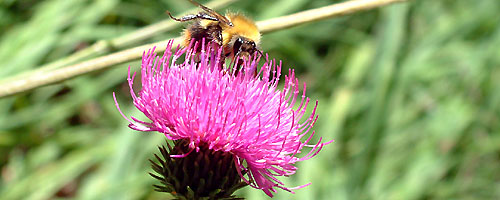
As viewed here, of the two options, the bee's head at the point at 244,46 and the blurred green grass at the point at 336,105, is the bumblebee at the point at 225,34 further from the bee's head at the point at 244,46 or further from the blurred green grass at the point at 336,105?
the blurred green grass at the point at 336,105

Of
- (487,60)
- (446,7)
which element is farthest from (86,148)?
(446,7)

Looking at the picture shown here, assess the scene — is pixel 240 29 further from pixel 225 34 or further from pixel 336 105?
pixel 336 105

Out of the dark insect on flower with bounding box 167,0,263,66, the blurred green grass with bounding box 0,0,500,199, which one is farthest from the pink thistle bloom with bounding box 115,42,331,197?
the blurred green grass with bounding box 0,0,500,199

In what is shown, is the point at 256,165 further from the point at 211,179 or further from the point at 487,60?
the point at 487,60

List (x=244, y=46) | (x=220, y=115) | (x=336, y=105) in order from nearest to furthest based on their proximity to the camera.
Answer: (x=220, y=115) → (x=244, y=46) → (x=336, y=105)

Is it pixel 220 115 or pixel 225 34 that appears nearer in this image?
pixel 220 115

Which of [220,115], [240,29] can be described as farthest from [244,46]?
[220,115]
